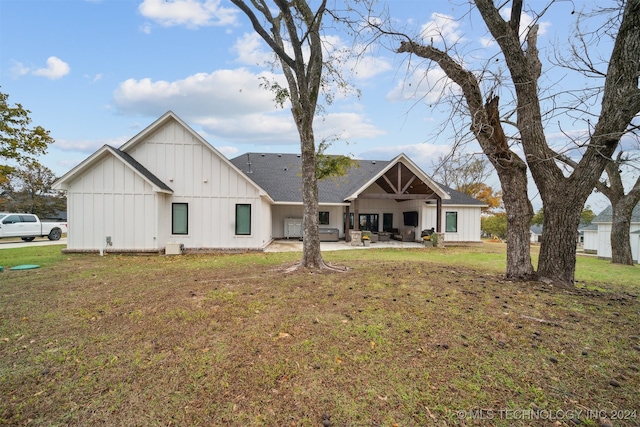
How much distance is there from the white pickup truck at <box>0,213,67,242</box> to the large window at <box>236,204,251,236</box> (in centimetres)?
1569

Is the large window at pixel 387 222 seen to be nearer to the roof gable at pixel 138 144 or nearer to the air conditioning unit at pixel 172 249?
the roof gable at pixel 138 144

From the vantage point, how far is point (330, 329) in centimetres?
399

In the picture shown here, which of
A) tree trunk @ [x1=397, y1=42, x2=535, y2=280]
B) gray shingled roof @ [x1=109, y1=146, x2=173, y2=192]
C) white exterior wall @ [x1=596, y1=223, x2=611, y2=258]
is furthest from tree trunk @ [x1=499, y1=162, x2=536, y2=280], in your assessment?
white exterior wall @ [x1=596, y1=223, x2=611, y2=258]

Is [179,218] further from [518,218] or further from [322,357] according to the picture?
[518,218]

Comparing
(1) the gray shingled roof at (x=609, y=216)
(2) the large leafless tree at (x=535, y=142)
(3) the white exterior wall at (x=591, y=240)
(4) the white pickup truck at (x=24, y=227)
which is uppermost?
(2) the large leafless tree at (x=535, y=142)

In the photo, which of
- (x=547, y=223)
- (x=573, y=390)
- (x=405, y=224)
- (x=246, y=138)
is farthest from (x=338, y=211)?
(x=573, y=390)

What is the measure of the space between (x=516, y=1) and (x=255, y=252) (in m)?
12.0

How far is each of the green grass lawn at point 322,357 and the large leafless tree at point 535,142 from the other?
37.4 inches

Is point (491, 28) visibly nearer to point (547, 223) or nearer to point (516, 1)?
point (516, 1)

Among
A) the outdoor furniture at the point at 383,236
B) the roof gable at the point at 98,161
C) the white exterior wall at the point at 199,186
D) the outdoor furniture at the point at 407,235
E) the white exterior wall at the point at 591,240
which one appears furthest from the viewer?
→ the white exterior wall at the point at 591,240

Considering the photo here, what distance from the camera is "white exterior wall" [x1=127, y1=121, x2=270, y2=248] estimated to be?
44.5 feet

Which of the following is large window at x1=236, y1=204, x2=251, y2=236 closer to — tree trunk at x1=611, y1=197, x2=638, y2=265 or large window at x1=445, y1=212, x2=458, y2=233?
large window at x1=445, y1=212, x2=458, y2=233

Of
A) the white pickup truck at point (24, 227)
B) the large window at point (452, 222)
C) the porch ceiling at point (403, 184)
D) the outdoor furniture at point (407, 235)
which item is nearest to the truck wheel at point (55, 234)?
the white pickup truck at point (24, 227)

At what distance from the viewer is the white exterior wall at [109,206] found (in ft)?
41.2
